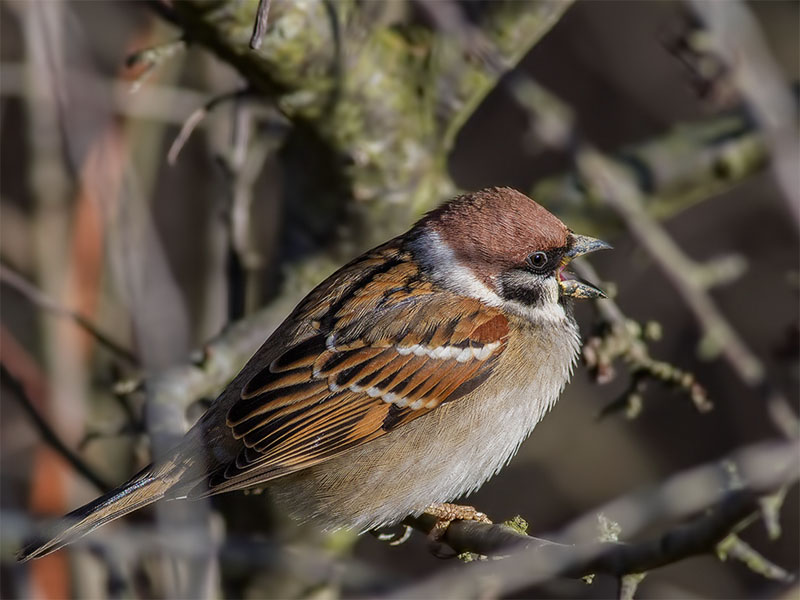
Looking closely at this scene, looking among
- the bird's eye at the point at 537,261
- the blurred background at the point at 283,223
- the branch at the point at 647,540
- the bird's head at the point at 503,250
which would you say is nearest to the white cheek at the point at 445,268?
the bird's head at the point at 503,250

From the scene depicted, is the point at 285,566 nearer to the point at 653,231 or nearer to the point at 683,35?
the point at 653,231

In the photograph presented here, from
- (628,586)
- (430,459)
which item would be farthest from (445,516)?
(628,586)

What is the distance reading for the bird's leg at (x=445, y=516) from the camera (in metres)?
3.46

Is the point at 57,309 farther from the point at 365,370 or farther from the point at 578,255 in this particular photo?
the point at 578,255

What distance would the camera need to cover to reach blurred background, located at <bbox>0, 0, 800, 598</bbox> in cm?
339

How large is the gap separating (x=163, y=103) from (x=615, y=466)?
11.9 feet

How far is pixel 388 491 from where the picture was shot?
3.46 m

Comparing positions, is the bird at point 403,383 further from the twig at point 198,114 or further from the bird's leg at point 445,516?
the twig at point 198,114

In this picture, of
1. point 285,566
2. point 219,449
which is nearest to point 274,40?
point 219,449

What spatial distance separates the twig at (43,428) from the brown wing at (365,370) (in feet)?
2.52

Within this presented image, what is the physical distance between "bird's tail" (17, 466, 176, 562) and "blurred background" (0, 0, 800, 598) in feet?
0.35

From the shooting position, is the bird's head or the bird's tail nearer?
the bird's tail

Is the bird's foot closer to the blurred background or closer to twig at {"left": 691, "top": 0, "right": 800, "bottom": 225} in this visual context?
the blurred background

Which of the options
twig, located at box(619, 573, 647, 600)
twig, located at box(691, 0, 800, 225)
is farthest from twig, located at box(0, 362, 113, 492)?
twig, located at box(691, 0, 800, 225)
